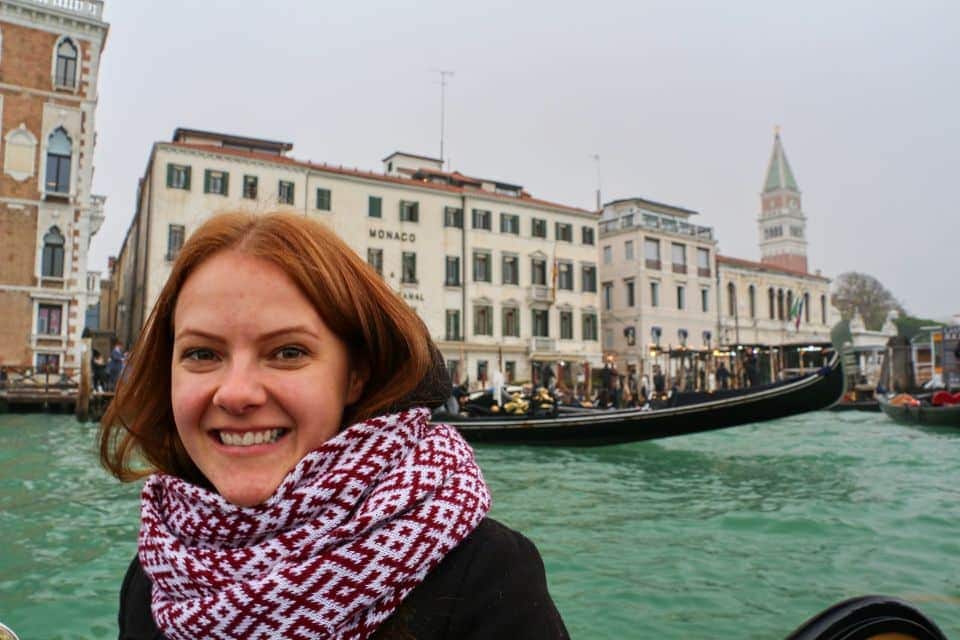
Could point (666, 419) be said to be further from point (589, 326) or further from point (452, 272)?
point (589, 326)

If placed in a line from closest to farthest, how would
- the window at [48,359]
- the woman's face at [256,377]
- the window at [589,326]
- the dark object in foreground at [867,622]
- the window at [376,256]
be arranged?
the woman's face at [256,377] < the dark object in foreground at [867,622] < the window at [48,359] < the window at [376,256] < the window at [589,326]

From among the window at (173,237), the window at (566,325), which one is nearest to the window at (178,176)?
the window at (173,237)

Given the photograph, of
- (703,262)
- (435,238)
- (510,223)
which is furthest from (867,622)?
(703,262)

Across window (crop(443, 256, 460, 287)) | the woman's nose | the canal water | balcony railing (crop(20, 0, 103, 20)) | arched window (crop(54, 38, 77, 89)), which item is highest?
balcony railing (crop(20, 0, 103, 20))

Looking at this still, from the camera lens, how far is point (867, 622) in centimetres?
117

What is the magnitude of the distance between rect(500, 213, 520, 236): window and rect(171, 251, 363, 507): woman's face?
88.1 ft

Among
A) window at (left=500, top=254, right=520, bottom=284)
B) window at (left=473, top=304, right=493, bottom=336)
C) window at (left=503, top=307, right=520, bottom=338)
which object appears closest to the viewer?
window at (left=473, top=304, right=493, bottom=336)

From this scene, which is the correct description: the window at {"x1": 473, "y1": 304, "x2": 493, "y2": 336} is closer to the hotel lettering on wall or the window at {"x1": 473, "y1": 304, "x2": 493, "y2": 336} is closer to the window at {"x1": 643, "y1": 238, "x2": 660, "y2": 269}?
the hotel lettering on wall

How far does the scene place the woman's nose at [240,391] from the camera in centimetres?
93

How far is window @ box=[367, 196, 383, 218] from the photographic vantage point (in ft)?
82.1

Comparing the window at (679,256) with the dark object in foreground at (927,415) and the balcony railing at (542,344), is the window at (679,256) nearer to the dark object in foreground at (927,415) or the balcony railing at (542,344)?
the balcony railing at (542,344)

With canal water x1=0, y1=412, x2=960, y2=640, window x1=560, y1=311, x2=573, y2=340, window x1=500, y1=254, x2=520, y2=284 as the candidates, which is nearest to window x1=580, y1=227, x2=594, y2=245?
window x1=560, y1=311, x2=573, y2=340

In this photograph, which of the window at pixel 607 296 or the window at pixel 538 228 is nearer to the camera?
the window at pixel 538 228

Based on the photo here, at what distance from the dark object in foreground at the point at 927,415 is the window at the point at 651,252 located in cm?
1597
